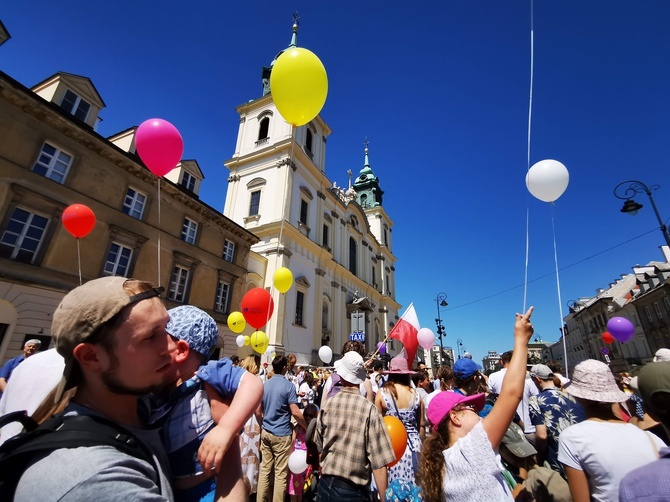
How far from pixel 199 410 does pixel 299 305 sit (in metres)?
18.9

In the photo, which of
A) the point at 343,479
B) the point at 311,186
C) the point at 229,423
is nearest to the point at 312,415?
the point at 343,479

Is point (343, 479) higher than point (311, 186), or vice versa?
point (311, 186)

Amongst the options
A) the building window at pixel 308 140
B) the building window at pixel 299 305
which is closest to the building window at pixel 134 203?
the building window at pixel 299 305

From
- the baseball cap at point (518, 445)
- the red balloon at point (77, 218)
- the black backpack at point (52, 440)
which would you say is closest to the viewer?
the black backpack at point (52, 440)

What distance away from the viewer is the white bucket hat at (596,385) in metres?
2.04

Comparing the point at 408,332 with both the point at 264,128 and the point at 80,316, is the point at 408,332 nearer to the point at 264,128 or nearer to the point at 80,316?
the point at 80,316

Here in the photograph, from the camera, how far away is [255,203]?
2158 centimetres

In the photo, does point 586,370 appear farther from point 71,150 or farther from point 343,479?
point 71,150

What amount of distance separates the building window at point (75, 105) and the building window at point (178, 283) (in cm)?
716

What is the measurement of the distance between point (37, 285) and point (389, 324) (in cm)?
3171

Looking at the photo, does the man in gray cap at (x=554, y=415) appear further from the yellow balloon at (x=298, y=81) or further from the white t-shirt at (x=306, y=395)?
the white t-shirt at (x=306, y=395)

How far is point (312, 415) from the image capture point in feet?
16.2

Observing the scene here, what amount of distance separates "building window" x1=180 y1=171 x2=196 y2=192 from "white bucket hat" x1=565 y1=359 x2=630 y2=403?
17635mm

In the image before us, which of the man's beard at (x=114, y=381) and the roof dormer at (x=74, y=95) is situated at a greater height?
the roof dormer at (x=74, y=95)
